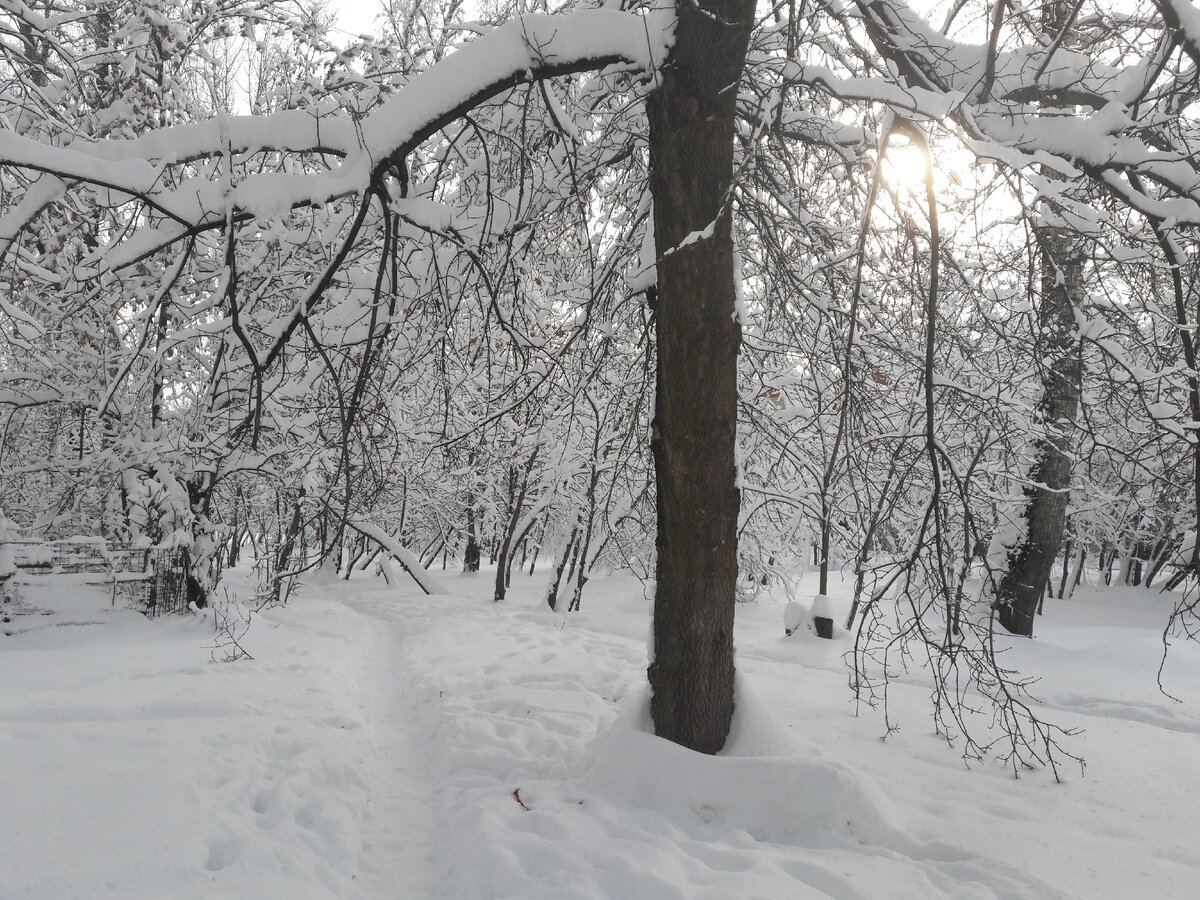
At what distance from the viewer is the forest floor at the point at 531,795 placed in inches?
120

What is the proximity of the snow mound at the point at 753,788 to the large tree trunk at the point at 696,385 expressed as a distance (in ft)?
0.58

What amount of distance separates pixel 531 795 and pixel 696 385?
2.42 metres

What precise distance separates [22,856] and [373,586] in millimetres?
13430

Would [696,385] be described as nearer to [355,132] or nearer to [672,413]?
[672,413]

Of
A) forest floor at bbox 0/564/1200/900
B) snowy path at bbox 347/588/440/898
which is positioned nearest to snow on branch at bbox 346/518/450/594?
snowy path at bbox 347/588/440/898

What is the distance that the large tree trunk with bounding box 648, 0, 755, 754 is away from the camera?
373cm

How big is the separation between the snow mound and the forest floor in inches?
0.4

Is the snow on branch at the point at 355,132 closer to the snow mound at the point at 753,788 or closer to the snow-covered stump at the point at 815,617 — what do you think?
the snow mound at the point at 753,788

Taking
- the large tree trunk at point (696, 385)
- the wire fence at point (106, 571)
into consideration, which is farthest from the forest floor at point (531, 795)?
the wire fence at point (106, 571)

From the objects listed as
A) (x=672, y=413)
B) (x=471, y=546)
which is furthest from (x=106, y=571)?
(x=471, y=546)

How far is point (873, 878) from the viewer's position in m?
3.08

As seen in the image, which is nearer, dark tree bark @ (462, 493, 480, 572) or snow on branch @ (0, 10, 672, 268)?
snow on branch @ (0, 10, 672, 268)

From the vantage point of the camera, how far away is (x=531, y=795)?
153 inches

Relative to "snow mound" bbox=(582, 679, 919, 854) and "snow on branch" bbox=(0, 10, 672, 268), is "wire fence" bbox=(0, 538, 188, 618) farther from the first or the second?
"snow mound" bbox=(582, 679, 919, 854)
